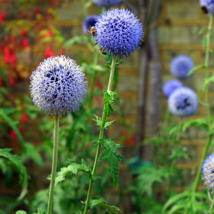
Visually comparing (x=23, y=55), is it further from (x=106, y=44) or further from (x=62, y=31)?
(x=106, y=44)

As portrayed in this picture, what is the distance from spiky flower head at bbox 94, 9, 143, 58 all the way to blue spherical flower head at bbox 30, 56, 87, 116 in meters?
0.14

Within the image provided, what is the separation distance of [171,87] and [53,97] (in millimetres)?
1418

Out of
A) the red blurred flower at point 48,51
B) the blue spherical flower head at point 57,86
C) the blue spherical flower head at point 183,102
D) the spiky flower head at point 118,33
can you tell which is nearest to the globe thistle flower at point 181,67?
the blue spherical flower head at point 183,102

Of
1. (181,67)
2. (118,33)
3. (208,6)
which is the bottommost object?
(118,33)

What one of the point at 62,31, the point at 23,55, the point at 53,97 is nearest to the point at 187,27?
the point at 62,31

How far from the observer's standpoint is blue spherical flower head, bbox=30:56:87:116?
3.13 ft

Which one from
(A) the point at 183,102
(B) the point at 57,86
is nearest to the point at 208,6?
(A) the point at 183,102

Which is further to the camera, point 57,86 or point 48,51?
point 48,51

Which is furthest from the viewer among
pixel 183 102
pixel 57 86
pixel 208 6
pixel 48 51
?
pixel 48 51

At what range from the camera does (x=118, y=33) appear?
100 cm

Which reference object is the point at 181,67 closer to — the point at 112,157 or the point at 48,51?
the point at 48,51

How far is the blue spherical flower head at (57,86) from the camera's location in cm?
95

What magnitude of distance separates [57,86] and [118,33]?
0.94ft

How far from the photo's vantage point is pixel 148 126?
2.69m
